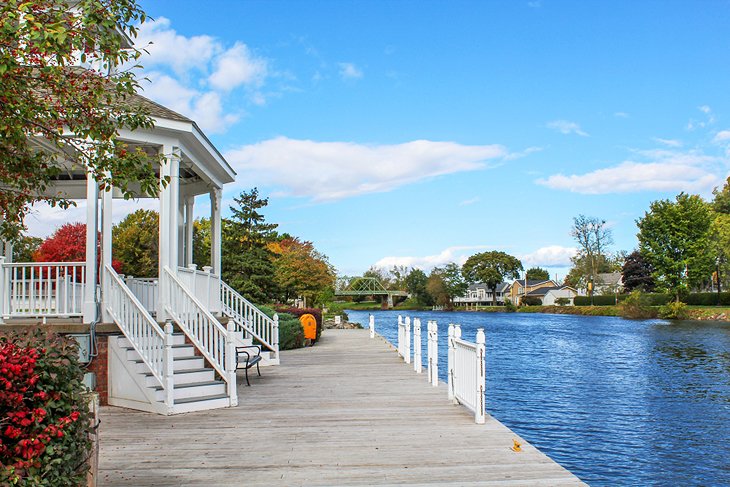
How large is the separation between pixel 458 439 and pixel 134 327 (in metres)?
5.11

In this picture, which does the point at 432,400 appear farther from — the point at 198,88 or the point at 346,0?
the point at 346,0

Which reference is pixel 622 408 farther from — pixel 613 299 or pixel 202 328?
pixel 613 299

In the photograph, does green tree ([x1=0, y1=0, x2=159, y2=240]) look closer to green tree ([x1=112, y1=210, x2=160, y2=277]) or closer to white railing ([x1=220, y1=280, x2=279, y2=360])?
white railing ([x1=220, y1=280, x2=279, y2=360])

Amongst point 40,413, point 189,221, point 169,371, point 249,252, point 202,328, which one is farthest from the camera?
point 249,252

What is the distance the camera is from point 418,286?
105 m

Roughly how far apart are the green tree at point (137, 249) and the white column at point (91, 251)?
21360 millimetres

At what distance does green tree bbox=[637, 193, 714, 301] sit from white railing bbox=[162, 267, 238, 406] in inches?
2259

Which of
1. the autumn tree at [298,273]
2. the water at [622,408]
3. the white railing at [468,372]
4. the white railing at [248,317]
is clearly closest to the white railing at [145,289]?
the white railing at [248,317]

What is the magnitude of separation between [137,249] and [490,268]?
84.2m

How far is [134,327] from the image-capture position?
360 inches

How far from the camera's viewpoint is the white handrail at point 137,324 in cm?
878

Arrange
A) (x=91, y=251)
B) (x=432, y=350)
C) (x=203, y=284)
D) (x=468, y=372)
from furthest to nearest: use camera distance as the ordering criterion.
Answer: (x=203, y=284), (x=432, y=350), (x=91, y=251), (x=468, y=372)

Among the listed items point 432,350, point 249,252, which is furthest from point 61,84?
point 249,252

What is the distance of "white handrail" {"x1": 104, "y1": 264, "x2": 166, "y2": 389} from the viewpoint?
878cm
